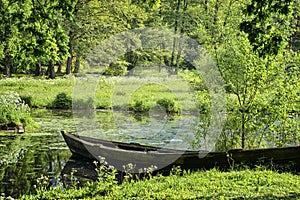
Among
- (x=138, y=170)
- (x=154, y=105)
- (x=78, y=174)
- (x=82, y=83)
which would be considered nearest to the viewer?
(x=138, y=170)

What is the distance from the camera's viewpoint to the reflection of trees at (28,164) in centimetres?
1042

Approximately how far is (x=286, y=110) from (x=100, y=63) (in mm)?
23175

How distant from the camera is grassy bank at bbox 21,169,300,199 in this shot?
23.8ft

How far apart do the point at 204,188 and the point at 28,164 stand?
6375 mm

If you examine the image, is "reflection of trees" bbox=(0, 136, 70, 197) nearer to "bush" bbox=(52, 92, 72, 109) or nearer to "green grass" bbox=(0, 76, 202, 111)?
"green grass" bbox=(0, 76, 202, 111)

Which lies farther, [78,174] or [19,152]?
[19,152]

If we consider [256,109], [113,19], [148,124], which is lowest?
[148,124]

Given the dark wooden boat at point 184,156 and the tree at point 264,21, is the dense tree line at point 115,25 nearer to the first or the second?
the tree at point 264,21

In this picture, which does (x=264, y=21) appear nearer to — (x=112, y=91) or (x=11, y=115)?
(x=11, y=115)

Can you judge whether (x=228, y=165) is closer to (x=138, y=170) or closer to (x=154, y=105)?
(x=138, y=170)

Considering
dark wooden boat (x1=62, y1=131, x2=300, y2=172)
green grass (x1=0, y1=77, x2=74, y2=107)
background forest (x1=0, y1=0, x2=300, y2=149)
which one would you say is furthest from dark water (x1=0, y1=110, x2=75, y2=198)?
green grass (x1=0, y1=77, x2=74, y2=107)

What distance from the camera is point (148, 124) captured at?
70.7 feet

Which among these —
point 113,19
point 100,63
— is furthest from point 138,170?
point 113,19

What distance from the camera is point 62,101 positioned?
27078 millimetres
